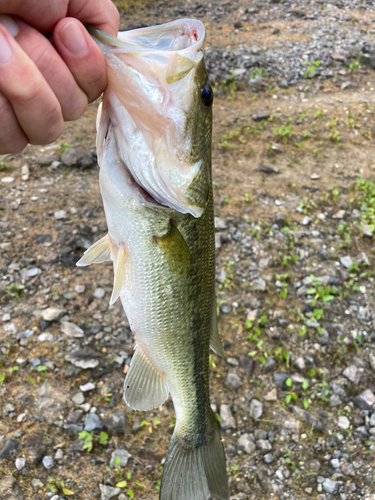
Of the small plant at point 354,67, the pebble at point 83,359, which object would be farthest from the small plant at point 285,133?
the pebble at point 83,359

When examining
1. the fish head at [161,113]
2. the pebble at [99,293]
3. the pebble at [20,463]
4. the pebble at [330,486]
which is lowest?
the pebble at [330,486]

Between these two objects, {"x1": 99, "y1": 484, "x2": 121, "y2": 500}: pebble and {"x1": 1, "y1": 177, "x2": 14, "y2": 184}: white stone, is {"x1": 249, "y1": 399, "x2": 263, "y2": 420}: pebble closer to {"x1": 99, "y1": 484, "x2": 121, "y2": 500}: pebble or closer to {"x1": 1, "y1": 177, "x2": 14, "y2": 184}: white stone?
{"x1": 99, "y1": 484, "x2": 121, "y2": 500}: pebble

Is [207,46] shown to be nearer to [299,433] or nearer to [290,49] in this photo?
[290,49]

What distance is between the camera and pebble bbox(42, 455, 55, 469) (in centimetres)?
267

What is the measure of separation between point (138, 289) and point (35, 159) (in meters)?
3.74

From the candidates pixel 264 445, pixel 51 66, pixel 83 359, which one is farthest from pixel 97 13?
pixel 264 445

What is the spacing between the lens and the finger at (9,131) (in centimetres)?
129

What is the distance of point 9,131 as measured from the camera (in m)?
1.36


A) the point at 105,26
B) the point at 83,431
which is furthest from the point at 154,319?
the point at 83,431

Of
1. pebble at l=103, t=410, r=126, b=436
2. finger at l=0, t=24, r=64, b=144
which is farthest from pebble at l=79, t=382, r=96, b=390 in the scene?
finger at l=0, t=24, r=64, b=144

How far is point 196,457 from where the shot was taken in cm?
199

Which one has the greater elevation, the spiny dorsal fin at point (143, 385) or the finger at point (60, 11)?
the finger at point (60, 11)

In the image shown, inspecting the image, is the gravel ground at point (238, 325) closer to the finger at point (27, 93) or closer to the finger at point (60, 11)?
the finger at point (27, 93)

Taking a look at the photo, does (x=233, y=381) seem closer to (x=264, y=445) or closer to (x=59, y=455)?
(x=264, y=445)
